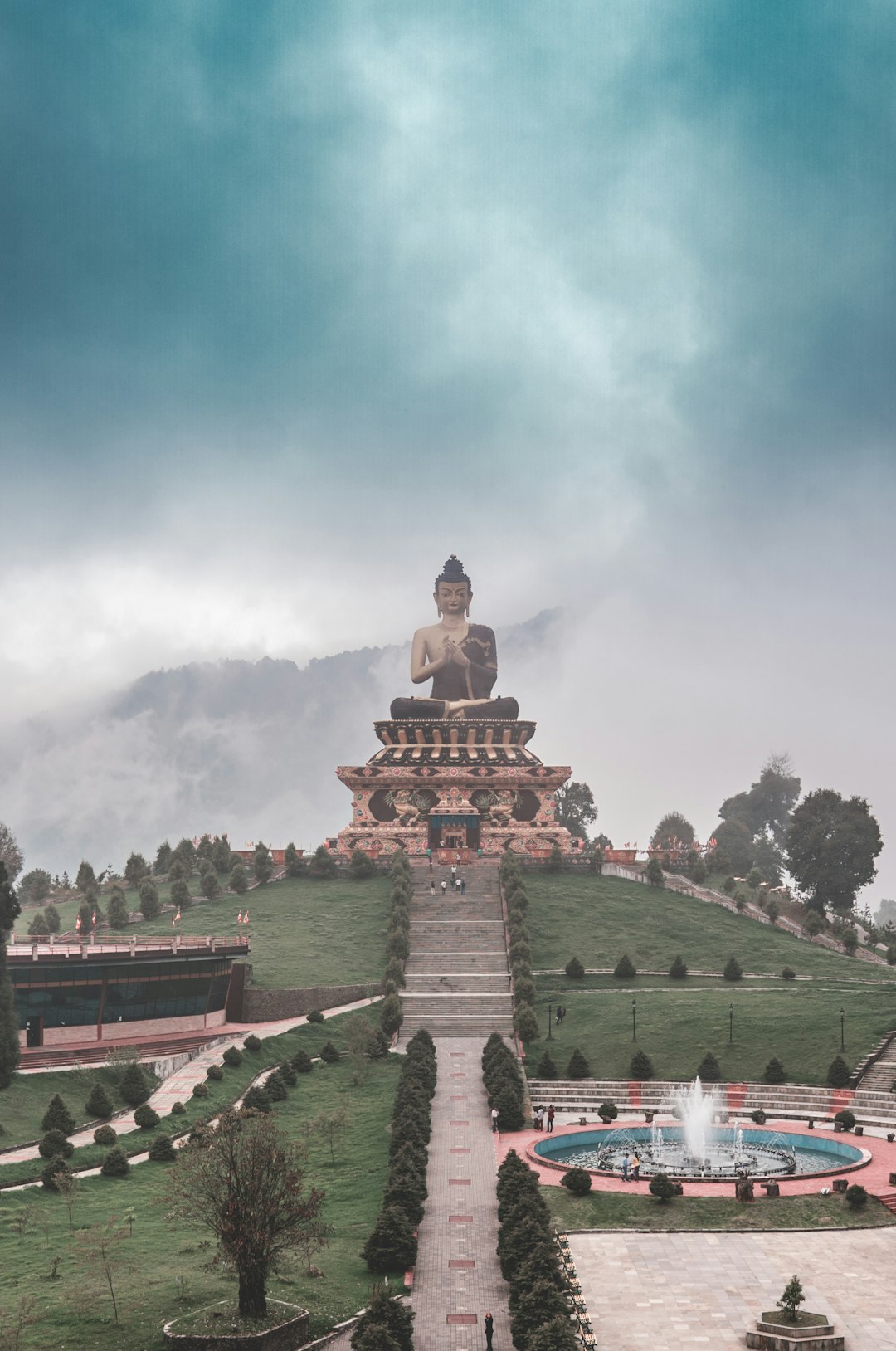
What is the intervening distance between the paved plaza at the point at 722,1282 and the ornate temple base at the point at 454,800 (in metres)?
48.7

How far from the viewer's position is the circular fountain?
116ft

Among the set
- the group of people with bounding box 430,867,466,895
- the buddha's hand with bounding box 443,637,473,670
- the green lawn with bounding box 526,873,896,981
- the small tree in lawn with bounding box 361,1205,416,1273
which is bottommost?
the small tree in lawn with bounding box 361,1205,416,1273

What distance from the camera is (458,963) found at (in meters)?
58.8

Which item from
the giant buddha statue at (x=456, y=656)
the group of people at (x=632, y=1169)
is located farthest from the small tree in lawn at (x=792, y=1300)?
the giant buddha statue at (x=456, y=656)

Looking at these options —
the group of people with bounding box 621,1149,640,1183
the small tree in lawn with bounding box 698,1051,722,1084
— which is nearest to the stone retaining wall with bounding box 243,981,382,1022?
the small tree in lawn with bounding box 698,1051,722,1084

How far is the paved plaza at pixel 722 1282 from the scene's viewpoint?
932 inches

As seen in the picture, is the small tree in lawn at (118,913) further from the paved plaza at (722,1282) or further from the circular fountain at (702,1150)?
the paved plaza at (722,1282)

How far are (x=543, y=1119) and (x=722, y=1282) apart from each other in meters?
15.8

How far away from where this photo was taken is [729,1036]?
154 ft

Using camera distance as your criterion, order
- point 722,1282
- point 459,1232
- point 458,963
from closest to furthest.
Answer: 1. point 722,1282
2. point 459,1232
3. point 458,963

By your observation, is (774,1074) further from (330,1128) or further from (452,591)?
(452,591)

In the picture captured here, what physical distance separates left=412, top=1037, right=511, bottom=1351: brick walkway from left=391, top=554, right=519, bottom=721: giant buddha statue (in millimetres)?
46761

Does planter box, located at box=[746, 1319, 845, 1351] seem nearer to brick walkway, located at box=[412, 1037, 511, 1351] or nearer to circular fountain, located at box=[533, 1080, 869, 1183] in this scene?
brick walkway, located at box=[412, 1037, 511, 1351]

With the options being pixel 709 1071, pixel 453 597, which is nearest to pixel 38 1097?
pixel 709 1071
